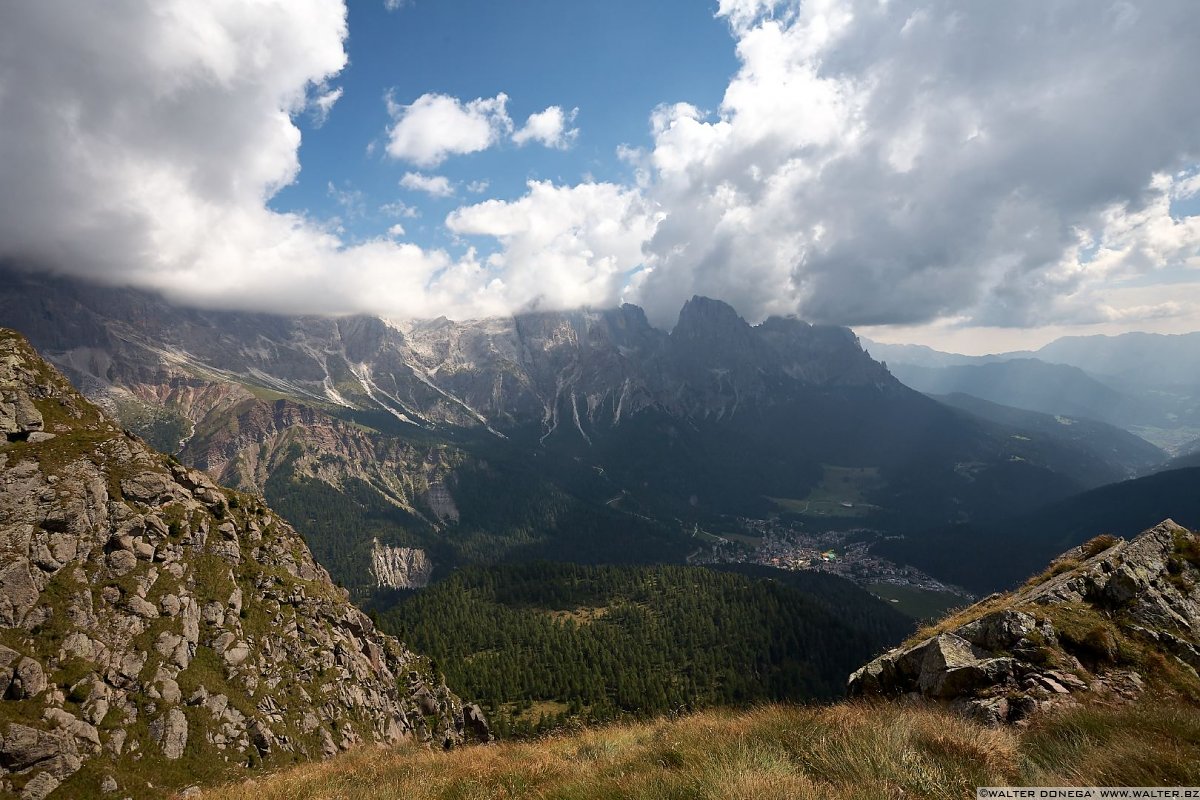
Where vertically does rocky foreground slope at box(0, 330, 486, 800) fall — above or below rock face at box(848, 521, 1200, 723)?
below

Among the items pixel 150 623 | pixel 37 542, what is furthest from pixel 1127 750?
pixel 37 542

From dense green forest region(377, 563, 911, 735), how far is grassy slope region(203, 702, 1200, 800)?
102m

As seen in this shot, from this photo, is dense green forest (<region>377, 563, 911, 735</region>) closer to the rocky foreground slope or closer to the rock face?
the rocky foreground slope

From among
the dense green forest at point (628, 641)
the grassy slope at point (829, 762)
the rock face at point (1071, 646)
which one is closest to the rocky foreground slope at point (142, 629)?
the grassy slope at point (829, 762)

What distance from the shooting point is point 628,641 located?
148 m

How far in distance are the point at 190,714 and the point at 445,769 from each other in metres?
54.8

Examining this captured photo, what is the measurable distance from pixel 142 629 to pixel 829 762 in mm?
68509

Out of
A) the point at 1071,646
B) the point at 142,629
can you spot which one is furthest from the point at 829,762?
the point at 142,629

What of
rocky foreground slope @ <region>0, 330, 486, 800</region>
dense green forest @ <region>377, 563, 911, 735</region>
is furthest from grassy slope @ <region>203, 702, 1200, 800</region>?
dense green forest @ <region>377, 563, 911, 735</region>

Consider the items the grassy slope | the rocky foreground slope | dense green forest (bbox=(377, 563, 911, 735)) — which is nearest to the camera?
the grassy slope

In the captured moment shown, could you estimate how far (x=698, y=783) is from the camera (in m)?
7.64

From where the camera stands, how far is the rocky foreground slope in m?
41.8

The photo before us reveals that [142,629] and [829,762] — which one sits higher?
[829,762]

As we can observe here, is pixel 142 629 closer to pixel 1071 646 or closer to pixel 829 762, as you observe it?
pixel 829 762
